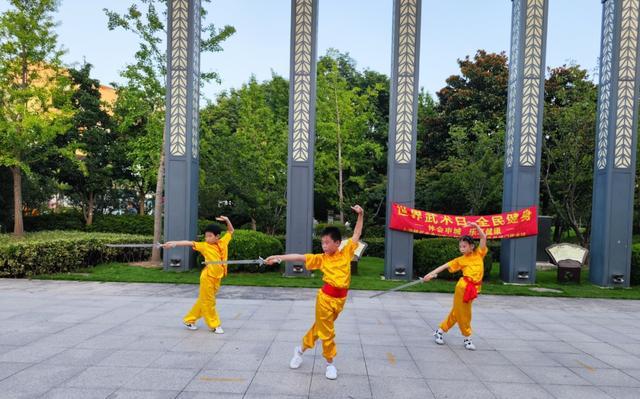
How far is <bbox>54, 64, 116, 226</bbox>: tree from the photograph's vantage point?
21.8 meters

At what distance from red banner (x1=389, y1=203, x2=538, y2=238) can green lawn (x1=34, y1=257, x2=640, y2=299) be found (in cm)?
143

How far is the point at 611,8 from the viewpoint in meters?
12.0

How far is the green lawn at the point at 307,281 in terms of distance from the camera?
10922 mm

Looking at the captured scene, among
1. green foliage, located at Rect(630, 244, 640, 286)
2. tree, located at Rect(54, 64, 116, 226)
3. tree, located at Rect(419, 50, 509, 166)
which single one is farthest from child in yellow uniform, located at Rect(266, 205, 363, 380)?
tree, located at Rect(54, 64, 116, 226)

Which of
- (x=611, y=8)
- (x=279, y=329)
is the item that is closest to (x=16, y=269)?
(x=279, y=329)

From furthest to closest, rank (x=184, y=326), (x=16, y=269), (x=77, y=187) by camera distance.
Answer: (x=77, y=187) < (x=16, y=269) < (x=184, y=326)

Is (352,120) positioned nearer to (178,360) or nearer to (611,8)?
(611,8)

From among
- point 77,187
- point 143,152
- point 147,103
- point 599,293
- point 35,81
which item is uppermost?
point 35,81

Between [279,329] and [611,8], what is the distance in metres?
12.5

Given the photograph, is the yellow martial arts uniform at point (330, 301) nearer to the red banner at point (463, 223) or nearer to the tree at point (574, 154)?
the red banner at point (463, 223)

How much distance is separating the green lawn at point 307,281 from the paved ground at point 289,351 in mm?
1702

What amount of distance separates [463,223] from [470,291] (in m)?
6.24

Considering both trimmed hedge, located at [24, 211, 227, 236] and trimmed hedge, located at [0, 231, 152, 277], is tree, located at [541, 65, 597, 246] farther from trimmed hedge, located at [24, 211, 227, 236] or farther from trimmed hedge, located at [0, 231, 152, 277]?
trimmed hedge, located at [0, 231, 152, 277]

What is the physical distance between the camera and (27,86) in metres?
16.2
